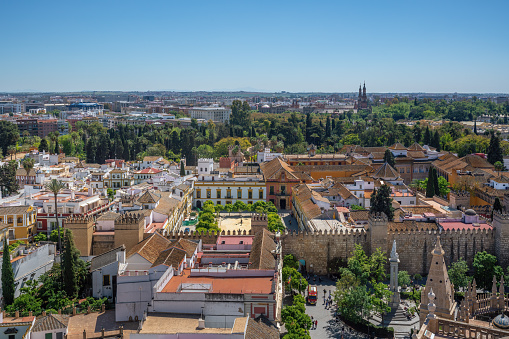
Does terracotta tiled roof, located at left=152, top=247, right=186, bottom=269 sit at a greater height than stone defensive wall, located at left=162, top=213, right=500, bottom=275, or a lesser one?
greater

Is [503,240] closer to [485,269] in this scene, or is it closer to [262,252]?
[485,269]

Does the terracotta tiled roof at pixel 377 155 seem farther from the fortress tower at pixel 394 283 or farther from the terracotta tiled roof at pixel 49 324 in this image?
the terracotta tiled roof at pixel 49 324

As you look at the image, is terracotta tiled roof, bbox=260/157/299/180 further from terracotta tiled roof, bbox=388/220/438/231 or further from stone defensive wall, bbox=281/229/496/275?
stone defensive wall, bbox=281/229/496/275

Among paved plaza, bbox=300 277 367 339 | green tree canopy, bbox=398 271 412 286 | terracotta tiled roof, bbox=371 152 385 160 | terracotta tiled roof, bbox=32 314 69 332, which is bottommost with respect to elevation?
paved plaza, bbox=300 277 367 339

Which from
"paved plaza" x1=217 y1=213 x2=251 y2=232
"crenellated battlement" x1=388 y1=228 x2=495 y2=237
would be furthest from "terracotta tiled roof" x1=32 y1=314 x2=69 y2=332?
"paved plaza" x1=217 y1=213 x2=251 y2=232

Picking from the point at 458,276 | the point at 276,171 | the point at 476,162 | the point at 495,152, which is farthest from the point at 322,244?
the point at 495,152

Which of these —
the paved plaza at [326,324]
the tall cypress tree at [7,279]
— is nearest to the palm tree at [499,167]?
the paved plaza at [326,324]
